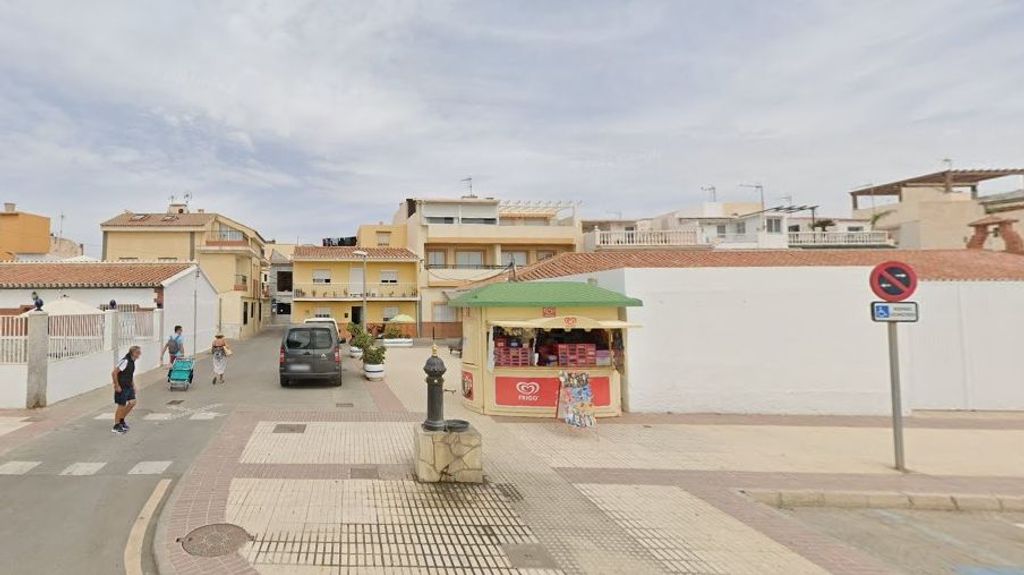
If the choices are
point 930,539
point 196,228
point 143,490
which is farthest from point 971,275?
point 196,228

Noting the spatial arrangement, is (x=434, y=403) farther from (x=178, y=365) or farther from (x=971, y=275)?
(x=971, y=275)

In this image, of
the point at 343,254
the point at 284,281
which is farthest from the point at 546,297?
the point at 284,281

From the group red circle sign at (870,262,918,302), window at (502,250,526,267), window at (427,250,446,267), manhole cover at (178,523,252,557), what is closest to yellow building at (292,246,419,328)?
window at (427,250,446,267)

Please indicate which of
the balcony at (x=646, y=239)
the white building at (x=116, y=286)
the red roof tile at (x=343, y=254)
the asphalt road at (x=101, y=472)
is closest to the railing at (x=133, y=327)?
the white building at (x=116, y=286)

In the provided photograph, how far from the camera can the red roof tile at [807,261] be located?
12.9 meters

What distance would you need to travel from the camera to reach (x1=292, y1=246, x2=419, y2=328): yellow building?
120ft

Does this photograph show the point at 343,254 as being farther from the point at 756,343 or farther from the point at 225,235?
the point at 756,343

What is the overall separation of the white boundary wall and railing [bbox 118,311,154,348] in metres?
15.0

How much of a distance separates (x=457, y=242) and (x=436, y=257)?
2134 mm

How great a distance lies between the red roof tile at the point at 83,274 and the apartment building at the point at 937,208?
131 ft

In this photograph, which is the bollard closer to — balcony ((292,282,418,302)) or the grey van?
the grey van

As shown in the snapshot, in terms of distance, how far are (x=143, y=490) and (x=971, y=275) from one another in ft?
59.0

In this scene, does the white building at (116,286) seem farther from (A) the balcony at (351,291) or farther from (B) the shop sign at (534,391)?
(B) the shop sign at (534,391)

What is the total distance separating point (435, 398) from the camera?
6949mm
